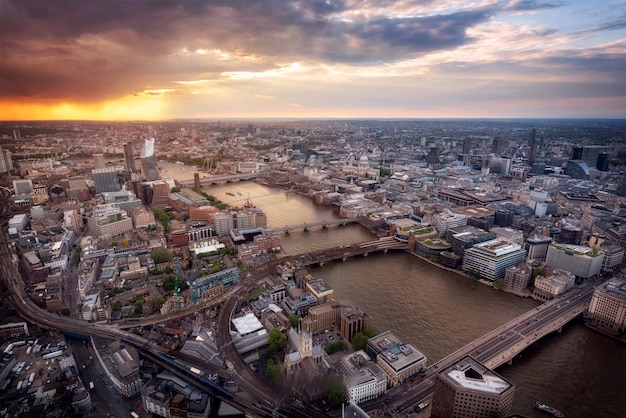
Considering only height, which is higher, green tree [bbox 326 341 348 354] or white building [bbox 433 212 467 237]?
white building [bbox 433 212 467 237]

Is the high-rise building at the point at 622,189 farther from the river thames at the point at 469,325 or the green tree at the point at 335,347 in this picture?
the green tree at the point at 335,347

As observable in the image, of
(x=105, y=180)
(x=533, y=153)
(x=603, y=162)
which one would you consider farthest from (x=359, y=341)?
(x=533, y=153)

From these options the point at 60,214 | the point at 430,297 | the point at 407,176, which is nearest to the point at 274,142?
the point at 407,176

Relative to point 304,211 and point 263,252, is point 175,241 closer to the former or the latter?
point 263,252

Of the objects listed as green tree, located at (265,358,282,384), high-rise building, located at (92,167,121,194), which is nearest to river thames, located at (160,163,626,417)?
green tree, located at (265,358,282,384)

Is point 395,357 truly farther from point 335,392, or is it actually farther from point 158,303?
point 158,303

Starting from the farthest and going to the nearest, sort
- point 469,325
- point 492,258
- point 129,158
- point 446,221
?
point 129,158
point 446,221
point 492,258
point 469,325

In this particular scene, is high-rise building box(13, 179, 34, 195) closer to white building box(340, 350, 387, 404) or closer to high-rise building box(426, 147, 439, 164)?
white building box(340, 350, 387, 404)
